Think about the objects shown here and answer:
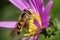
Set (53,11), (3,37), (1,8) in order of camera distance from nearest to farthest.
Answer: (53,11), (3,37), (1,8)

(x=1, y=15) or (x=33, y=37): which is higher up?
(x=1, y=15)

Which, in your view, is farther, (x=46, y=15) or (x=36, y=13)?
(x=36, y=13)

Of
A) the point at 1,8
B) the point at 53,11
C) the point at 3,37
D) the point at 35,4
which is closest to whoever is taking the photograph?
the point at 35,4

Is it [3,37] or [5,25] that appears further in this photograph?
[3,37]

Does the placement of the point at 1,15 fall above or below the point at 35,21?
above

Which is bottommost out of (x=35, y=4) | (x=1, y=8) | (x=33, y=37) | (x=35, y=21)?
(x=33, y=37)

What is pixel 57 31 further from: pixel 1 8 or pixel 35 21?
pixel 1 8

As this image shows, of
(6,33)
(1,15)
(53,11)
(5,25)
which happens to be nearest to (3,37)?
(6,33)

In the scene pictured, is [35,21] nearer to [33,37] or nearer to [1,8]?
[33,37]

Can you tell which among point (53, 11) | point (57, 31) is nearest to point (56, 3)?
point (53, 11)
